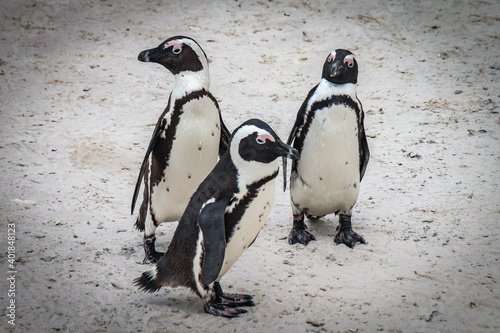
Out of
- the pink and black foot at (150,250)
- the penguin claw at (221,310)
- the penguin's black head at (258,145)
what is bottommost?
the penguin claw at (221,310)

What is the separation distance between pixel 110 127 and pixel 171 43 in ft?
7.31

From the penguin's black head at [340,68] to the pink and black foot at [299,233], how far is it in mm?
947

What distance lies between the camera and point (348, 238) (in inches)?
164

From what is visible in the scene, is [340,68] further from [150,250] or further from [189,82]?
[150,250]

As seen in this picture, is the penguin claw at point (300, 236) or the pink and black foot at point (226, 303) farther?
the penguin claw at point (300, 236)

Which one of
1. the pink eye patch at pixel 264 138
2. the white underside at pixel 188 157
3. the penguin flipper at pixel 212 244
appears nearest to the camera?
the penguin flipper at pixel 212 244

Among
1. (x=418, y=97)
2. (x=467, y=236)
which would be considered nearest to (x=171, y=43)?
(x=467, y=236)

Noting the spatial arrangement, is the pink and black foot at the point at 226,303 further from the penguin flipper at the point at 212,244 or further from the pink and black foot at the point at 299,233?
the pink and black foot at the point at 299,233

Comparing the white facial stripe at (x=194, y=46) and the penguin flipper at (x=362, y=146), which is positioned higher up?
the white facial stripe at (x=194, y=46)

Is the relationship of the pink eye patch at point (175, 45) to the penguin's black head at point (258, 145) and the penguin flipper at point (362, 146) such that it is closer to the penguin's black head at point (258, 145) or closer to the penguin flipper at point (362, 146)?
the penguin's black head at point (258, 145)

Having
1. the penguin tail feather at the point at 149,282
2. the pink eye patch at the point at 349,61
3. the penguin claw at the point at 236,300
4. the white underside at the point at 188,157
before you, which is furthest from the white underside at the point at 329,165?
the penguin tail feather at the point at 149,282

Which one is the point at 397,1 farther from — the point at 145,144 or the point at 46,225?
the point at 46,225

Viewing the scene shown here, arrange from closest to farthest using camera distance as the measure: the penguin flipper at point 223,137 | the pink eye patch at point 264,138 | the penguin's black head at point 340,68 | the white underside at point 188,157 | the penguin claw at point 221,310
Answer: the pink eye patch at point 264,138
the penguin claw at point 221,310
the white underside at point 188,157
the penguin's black head at point 340,68
the penguin flipper at point 223,137

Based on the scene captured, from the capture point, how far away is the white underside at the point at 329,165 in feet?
13.0
